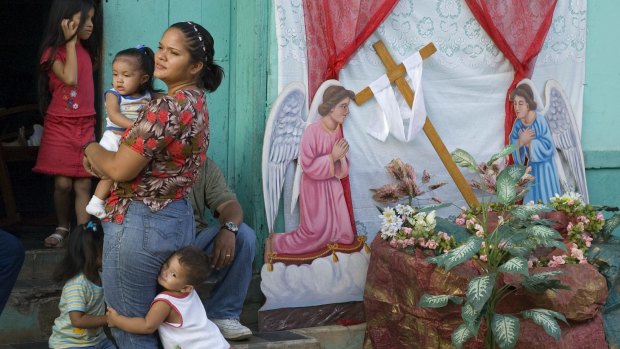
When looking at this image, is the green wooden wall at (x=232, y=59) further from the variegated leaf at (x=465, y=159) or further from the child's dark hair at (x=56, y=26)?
the variegated leaf at (x=465, y=159)

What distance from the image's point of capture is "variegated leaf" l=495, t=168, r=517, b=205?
4.98 metres

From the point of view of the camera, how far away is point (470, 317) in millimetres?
4625

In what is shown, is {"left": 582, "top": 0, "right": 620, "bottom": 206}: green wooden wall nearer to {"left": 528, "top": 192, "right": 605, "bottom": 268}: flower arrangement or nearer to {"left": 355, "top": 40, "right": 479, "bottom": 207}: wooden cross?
{"left": 528, "top": 192, "right": 605, "bottom": 268}: flower arrangement

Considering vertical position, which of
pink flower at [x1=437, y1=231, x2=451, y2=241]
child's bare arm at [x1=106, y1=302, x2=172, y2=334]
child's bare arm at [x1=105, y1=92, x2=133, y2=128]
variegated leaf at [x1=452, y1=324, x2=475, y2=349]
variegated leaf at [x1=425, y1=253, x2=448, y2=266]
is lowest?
variegated leaf at [x1=452, y1=324, x2=475, y2=349]

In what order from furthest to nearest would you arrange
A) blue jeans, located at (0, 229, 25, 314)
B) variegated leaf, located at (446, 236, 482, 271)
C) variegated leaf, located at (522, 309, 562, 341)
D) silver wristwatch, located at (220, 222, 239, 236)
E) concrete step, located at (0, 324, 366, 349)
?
concrete step, located at (0, 324, 366, 349)
silver wristwatch, located at (220, 222, 239, 236)
variegated leaf, located at (446, 236, 482, 271)
variegated leaf, located at (522, 309, 562, 341)
blue jeans, located at (0, 229, 25, 314)

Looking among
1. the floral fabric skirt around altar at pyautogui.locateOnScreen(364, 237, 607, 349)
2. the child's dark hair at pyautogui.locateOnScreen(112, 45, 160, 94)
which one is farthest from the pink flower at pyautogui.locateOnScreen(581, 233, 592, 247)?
the child's dark hair at pyautogui.locateOnScreen(112, 45, 160, 94)

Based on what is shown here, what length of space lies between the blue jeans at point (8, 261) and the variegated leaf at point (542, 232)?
7.89ft

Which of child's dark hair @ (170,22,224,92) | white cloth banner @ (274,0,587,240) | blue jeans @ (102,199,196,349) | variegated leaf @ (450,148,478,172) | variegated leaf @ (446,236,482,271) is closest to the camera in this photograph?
blue jeans @ (102,199,196,349)

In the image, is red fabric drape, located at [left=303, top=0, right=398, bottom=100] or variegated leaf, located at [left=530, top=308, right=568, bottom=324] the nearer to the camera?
variegated leaf, located at [left=530, top=308, right=568, bottom=324]

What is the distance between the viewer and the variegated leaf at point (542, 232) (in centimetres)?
477

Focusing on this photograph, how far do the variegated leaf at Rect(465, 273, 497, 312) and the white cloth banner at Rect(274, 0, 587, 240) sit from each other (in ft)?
4.21

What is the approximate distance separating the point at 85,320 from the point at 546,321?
211cm

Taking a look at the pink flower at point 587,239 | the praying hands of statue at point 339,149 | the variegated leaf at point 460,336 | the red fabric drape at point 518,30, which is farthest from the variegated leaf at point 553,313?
the red fabric drape at point 518,30

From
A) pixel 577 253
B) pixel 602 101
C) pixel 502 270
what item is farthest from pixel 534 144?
pixel 502 270
